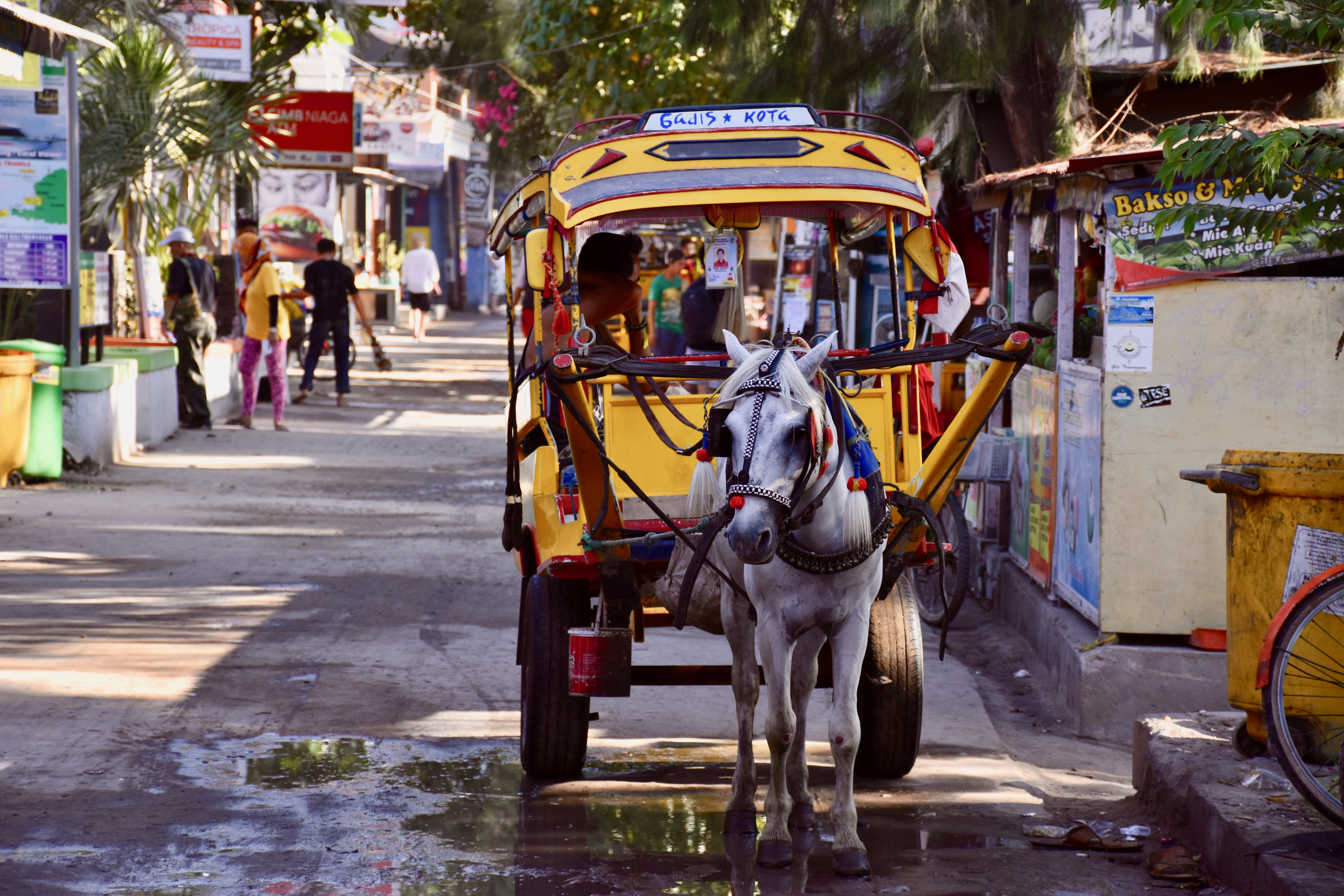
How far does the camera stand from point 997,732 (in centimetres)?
697

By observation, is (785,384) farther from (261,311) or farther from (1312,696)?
(261,311)

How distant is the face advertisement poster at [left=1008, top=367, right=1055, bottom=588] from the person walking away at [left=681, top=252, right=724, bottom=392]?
1.95m

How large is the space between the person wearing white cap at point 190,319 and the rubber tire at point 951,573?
9683 millimetres

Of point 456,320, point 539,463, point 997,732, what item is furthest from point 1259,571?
point 456,320

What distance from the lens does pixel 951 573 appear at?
29.8 ft

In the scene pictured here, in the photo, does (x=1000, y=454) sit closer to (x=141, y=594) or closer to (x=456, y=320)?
(x=141, y=594)

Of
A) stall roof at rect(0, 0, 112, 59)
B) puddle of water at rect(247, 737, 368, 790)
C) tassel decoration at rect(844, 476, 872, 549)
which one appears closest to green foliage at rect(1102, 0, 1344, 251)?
tassel decoration at rect(844, 476, 872, 549)

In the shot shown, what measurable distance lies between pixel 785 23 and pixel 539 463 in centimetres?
776

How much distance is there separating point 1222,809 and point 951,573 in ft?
13.2

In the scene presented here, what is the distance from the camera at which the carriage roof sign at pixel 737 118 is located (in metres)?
5.94

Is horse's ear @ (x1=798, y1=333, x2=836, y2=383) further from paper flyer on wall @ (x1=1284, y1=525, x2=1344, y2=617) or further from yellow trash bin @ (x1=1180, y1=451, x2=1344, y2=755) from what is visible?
paper flyer on wall @ (x1=1284, y1=525, x2=1344, y2=617)

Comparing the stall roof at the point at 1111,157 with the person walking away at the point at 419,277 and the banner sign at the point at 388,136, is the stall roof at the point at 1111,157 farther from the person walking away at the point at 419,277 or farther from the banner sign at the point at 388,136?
the banner sign at the point at 388,136

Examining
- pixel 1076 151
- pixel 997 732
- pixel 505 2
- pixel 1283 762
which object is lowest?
pixel 997 732

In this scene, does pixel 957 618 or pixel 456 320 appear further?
pixel 456 320
